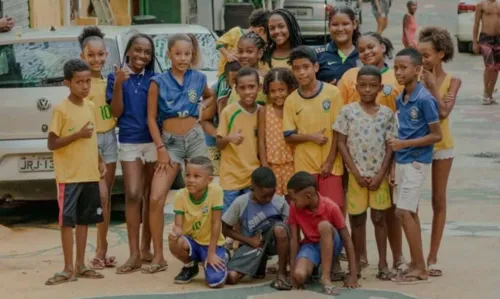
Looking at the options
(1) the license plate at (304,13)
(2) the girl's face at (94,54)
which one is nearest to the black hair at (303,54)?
(2) the girl's face at (94,54)

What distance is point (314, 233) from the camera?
806cm

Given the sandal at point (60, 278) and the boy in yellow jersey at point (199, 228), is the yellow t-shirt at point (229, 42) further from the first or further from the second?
the sandal at point (60, 278)

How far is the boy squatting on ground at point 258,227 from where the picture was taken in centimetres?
814

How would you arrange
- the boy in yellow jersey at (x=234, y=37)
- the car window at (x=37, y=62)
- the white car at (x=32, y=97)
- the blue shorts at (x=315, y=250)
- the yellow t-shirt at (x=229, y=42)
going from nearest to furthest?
the blue shorts at (x=315, y=250)
the boy in yellow jersey at (x=234, y=37)
the yellow t-shirt at (x=229, y=42)
the white car at (x=32, y=97)
the car window at (x=37, y=62)

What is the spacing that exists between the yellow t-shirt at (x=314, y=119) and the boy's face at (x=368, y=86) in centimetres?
25

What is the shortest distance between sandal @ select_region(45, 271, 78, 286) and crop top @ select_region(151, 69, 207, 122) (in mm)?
1283

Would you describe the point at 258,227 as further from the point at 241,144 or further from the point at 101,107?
the point at 101,107

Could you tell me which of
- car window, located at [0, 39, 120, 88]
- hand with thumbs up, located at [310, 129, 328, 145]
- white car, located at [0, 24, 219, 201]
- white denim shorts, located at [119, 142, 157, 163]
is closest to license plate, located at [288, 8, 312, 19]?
white car, located at [0, 24, 219, 201]

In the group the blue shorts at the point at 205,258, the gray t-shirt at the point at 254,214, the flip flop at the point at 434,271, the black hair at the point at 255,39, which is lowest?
the flip flop at the point at 434,271

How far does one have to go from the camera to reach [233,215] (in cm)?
839

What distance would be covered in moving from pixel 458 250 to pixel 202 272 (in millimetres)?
1954

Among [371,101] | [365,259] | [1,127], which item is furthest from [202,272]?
[1,127]

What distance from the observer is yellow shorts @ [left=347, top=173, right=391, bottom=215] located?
8.25 meters

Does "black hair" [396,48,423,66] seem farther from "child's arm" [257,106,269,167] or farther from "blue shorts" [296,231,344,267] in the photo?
"blue shorts" [296,231,344,267]
